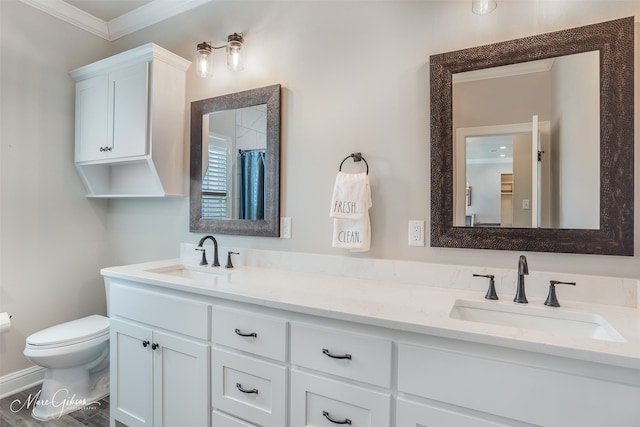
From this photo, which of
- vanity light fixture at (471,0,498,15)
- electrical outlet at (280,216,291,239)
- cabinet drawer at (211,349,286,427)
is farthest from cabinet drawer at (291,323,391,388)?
vanity light fixture at (471,0,498,15)

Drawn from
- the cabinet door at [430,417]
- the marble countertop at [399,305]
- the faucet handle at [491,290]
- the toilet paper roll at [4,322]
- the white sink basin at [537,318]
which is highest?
the faucet handle at [491,290]

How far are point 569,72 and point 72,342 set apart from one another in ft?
9.44

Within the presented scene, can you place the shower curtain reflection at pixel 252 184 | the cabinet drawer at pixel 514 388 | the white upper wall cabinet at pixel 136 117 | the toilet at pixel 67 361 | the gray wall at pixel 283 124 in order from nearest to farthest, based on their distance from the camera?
1. the cabinet drawer at pixel 514 388
2. the gray wall at pixel 283 124
3. the toilet at pixel 67 361
4. the shower curtain reflection at pixel 252 184
5. the white upper wall cabinet at pixel 136 117

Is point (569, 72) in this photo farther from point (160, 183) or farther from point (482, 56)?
point (160, 183)

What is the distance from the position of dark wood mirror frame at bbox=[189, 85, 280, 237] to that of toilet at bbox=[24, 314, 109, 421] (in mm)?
897

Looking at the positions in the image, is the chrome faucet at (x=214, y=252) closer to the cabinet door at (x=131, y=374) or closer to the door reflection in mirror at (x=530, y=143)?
the cabinet door at (x=131, y=374)

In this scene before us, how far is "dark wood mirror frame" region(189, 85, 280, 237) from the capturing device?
6.46 ft

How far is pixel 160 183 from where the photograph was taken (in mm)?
2217

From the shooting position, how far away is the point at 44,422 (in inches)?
77.3

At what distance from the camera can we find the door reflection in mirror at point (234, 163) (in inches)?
80.1

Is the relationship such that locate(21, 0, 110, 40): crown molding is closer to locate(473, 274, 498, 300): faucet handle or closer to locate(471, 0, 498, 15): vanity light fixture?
locate(471, 0, 498, 15): vanity light fixture

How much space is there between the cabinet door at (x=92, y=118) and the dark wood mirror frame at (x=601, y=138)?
2194 mm

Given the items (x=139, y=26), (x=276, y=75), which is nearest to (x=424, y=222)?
(x=276, y=75)

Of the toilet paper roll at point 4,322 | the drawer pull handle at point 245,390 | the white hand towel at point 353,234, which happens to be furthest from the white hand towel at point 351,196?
the toilet paper roll at point 4,322
